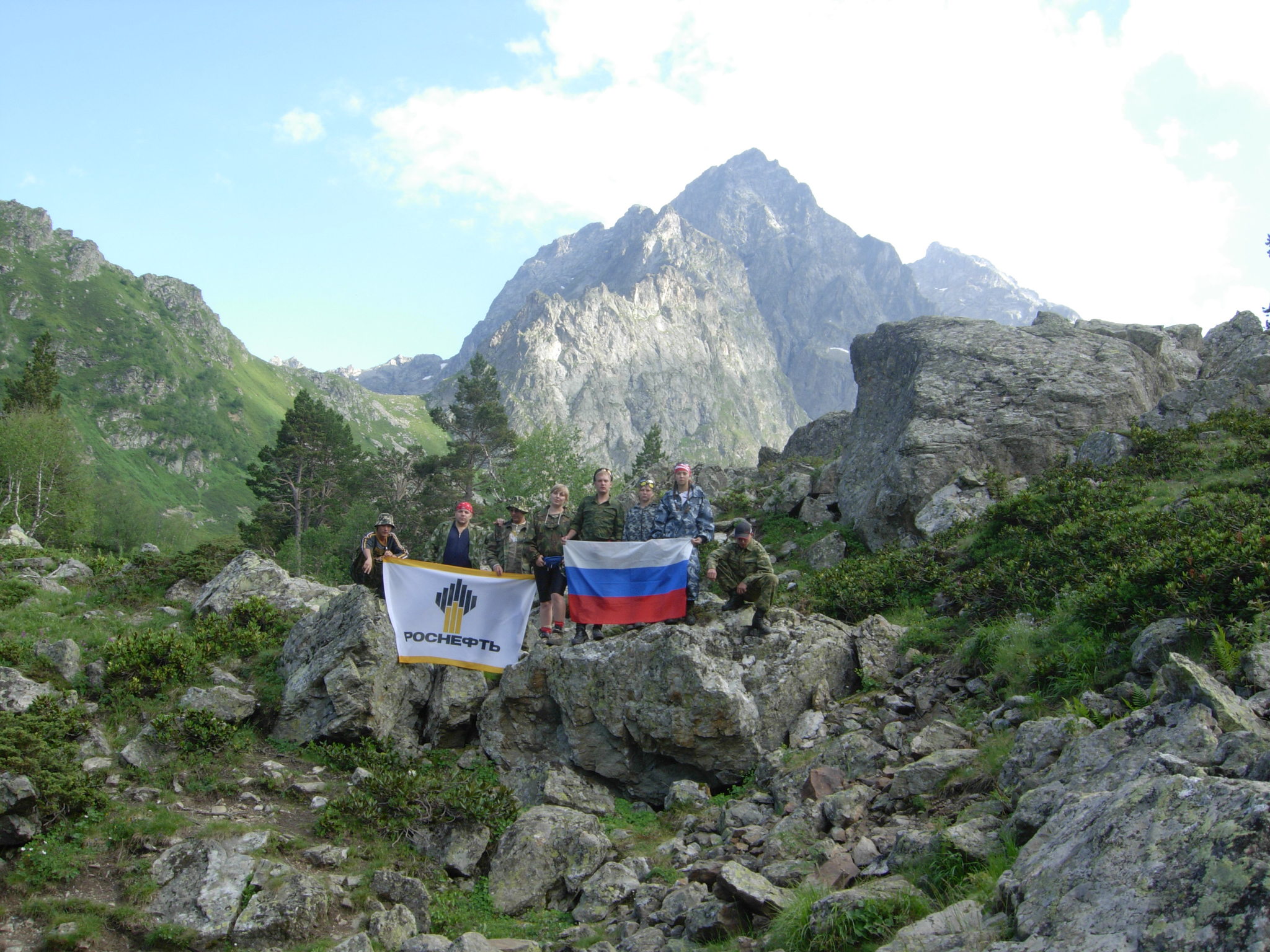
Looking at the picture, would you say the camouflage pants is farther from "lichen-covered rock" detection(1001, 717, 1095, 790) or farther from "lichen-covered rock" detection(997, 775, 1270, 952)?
"lichen-covered rock" detection(997, 775, 1270, 952)

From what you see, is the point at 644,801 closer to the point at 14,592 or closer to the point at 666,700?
the point at 666,700

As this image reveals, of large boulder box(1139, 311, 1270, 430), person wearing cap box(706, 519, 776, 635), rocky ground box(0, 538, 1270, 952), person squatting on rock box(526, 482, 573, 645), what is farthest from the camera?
large boulder box(1139, 311, 1270, 430)

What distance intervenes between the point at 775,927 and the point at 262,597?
46.6 ft

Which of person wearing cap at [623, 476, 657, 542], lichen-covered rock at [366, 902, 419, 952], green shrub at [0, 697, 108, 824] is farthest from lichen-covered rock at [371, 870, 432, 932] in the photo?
person wearing cap at [623, 476, 657, 542]

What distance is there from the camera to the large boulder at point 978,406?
64.7ft

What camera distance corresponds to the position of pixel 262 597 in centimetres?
1633

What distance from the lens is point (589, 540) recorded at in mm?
13188

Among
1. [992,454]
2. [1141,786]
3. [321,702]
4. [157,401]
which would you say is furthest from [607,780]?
[157,401]

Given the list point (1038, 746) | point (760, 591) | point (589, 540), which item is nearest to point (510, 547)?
point (589, 540)

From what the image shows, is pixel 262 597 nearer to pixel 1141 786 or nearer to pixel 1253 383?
pixel 1141 786

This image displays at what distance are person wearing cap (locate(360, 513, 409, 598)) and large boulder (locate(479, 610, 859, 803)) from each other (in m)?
3.20

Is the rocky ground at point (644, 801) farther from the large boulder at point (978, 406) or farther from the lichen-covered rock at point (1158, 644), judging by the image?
the large boulder at point (978, 406)

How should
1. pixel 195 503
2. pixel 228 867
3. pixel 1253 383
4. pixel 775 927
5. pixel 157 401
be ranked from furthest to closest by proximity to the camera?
pixel 157 401 → pixel 195 503 → pixel 1253 383 → pixel 228 867 → pixel 775 927

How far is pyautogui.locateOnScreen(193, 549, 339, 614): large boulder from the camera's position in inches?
651
